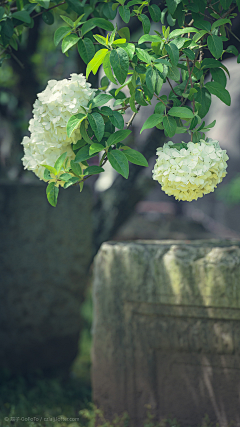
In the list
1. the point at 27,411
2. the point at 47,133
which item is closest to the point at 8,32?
the point at 47,133

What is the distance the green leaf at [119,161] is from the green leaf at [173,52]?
28cm

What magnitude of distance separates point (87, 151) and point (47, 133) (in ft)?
0.44

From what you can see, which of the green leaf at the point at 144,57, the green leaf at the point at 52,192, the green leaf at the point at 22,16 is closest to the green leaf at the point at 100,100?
the green leaf at the point at 144,57

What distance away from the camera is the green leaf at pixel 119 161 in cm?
93

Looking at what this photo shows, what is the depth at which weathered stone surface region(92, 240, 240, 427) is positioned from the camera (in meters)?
1.78

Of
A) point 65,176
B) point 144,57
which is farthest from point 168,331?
point 144,57

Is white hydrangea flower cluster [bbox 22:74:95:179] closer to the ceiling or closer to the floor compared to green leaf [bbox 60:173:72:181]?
closer to the ceiling

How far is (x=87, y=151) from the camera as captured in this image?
0.98 meters

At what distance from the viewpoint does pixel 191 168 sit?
3.06ft

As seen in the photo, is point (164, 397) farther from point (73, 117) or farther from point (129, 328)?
point (73, 117)

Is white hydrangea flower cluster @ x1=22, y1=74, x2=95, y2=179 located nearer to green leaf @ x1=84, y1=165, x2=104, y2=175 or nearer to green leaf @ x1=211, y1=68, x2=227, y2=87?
green leaf @ x1=84, y1=165, x2=104, y2=175

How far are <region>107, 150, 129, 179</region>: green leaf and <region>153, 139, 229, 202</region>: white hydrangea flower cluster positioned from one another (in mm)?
111

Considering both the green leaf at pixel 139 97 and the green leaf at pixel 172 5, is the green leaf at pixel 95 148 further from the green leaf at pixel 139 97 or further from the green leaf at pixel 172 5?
the green leaf at pixel 172 5

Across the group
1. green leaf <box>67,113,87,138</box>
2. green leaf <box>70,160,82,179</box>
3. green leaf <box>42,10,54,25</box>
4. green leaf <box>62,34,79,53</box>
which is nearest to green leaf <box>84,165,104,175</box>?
green leaf <box>70,160,82,179</box>
